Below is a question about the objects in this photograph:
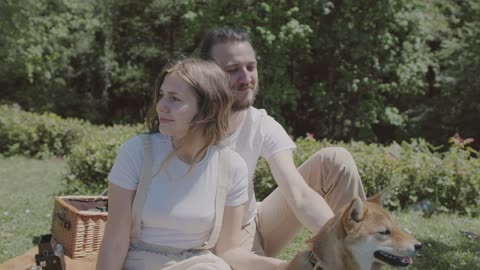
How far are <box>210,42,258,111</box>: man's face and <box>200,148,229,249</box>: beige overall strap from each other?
0.56m

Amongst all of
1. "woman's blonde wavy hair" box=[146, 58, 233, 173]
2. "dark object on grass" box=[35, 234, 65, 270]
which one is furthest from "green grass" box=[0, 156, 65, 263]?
"woman's blonde wavy hair" box=[146, 58, 233, 173]

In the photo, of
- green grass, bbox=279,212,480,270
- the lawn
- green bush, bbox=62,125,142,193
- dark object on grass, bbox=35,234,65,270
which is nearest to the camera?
dark object on grass, bbox=35,234,65,270

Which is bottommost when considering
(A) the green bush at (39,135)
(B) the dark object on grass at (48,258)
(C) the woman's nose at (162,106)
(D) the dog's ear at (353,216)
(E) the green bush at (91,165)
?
(A) the green bush at (39,135)

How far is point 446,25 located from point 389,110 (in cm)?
297

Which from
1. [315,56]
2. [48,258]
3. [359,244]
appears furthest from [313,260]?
[315,56]

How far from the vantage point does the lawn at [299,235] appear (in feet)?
17.5

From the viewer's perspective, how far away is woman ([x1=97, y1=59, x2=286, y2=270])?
2.84 m

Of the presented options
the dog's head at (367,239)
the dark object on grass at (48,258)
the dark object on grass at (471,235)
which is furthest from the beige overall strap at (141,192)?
the dark object on grass at (471,235)

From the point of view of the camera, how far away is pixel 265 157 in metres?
3.54

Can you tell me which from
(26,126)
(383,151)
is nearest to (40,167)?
(26,126)

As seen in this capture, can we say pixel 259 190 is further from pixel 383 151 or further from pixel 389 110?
pixel 389 110

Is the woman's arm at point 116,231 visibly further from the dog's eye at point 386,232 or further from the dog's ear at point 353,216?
the dog's eye at point 386,232

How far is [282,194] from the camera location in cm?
359

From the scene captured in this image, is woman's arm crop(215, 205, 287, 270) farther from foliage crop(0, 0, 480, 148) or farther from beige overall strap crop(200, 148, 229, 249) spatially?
foliage crop(0, 0, 480, 148)
